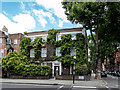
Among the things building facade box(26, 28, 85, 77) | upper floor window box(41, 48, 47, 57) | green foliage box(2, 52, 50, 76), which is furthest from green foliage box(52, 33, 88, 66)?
green foliage box(2, 52, 50, 76)

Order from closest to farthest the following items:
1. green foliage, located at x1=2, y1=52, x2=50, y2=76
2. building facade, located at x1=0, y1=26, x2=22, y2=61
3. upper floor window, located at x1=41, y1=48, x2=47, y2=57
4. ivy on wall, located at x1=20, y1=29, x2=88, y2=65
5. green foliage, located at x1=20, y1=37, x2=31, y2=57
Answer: green foliage, located at x1=2, y1=52, x2=50, y2=76 → ivy on wall, located at x1=20, y1=29, x2=88, y2=65 → upper floor window, located at x1=41, y1=48, x2=47, y2=57 → green foliage, located at x1=20, y1=37, x2=31, y2=57 → building facade, located at x1=0, y1=26, x2=22, y2=61

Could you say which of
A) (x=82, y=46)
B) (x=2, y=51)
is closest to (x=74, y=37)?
(x=82, y=46)

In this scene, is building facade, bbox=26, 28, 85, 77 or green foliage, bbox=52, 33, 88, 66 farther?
building facade, bbox=26, 28, 85, 77

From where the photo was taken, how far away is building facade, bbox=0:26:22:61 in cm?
2904

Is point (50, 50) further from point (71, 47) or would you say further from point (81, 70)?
point (81, 70)

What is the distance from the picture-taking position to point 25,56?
→ 23.9 metres

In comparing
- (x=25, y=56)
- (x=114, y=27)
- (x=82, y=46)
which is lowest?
(x=25, y=56)

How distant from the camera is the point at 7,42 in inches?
1148

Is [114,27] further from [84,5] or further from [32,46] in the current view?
[32,46]

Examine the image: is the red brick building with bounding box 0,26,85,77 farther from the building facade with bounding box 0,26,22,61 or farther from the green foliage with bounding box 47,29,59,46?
the green foliage with bounding box 47,29,59,46

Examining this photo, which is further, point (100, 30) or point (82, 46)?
point (100, 30)

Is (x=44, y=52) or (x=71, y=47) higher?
(x=71, y=47)

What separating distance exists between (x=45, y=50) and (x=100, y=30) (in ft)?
37.6

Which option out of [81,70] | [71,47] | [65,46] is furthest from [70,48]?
[81,70]
